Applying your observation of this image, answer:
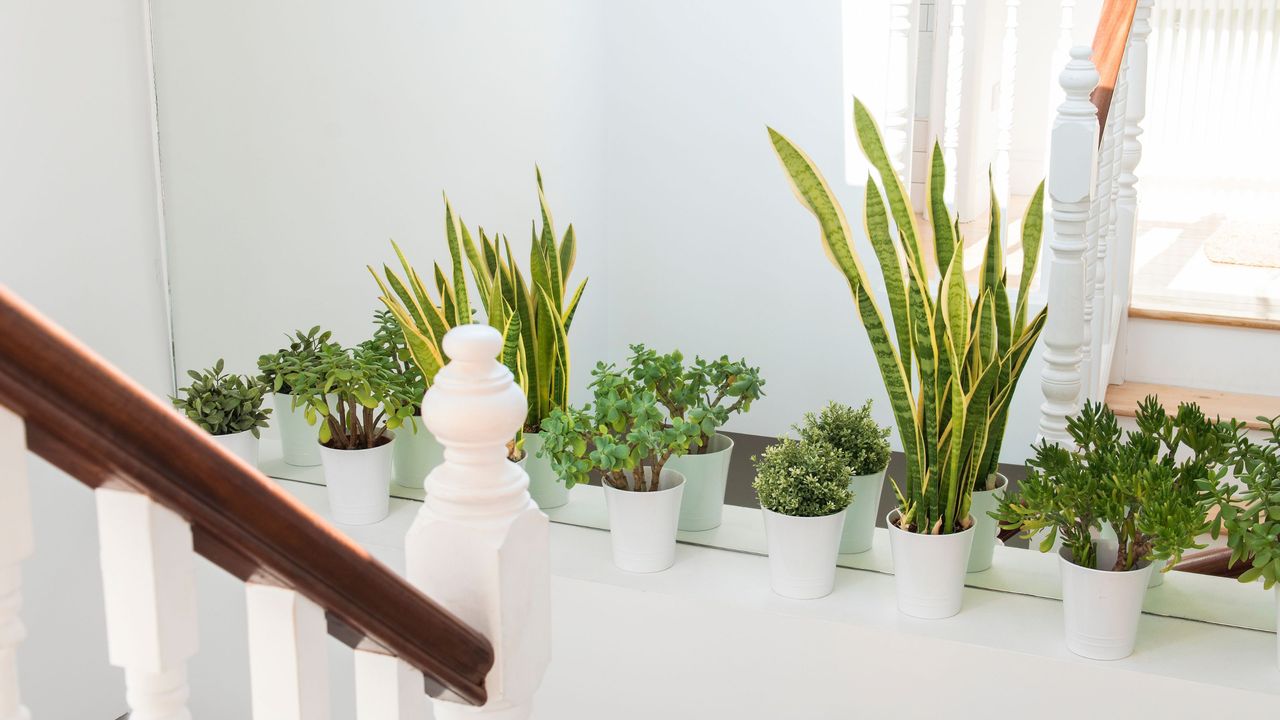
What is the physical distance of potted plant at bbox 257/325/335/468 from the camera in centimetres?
218

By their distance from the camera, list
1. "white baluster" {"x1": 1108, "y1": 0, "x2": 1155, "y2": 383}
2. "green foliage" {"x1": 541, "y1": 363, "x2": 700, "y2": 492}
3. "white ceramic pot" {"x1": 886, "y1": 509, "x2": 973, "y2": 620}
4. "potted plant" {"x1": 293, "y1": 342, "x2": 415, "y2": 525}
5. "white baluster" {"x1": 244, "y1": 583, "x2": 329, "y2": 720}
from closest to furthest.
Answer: "white baluster" {"x1": 244, "y1": 583, "x2": 329, "y2": 720}, "white ceramic pot" {"x1": 886, "y1": 509, "x2": 973, "y2": 620}, "green foliage" {"x1": 541, "y1": 363, "x2": 700, "y2": 492}, "potted plant" {"x1": 293, "y1": 342, "x2": 415, "y2": 525}, "white baluster" {"x1": 1108, "y1": 0, "x2": 1155, "y2": 383}

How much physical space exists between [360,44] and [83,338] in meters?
0.78

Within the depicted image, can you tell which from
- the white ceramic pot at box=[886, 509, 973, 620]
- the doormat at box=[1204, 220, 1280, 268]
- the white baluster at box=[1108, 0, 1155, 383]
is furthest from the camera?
the doormat at box=[1204, 220, 1280, 268]

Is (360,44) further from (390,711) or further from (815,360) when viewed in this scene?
(390,711)

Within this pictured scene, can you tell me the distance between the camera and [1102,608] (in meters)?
1.55

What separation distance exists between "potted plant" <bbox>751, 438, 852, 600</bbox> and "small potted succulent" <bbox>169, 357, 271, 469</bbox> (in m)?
1.03

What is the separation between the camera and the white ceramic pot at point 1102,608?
153 cm

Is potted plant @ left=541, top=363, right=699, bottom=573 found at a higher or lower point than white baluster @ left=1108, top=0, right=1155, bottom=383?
lower

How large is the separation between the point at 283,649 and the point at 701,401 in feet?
3.93

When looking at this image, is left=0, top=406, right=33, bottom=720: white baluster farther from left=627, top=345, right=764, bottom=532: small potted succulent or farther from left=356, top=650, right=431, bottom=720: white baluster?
left=627, top=345, right=764, bottom=532: small potted succulent

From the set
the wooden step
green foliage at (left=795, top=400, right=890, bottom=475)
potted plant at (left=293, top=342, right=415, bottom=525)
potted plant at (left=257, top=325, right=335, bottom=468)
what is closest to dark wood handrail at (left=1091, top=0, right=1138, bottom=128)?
the wooden step

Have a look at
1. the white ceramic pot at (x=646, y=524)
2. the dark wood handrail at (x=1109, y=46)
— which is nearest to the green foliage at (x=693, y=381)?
the white ceramic pot at (x=646, y=524)

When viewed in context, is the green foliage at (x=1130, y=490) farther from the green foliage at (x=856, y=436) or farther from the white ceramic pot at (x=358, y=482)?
the white ceramic pot at (x=358, y=482)

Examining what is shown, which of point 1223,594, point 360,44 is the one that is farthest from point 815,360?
point 360,44
